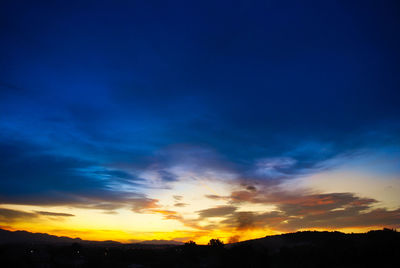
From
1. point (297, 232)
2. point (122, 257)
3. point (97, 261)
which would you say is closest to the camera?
point (97, 261)

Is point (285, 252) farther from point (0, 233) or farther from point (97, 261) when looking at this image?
point (0, 233)

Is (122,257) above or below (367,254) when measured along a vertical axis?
below

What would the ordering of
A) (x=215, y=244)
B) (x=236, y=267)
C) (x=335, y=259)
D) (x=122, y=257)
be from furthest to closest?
(x=215, y=244), (x=122, y=257), (x=236, y=267), (x=335, y=259)

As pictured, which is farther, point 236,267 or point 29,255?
point 29,255

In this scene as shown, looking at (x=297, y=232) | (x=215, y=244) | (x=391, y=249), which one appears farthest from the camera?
(x=297, y=232)

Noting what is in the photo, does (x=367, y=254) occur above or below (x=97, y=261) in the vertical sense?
above

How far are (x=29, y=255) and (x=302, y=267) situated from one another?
153 ft

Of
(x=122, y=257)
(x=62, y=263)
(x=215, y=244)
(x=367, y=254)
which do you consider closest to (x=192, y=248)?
(x=215, y=244)

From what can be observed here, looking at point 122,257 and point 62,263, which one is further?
point 122,257

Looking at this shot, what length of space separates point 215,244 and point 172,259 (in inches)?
573

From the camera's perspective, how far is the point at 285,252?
4328 cm

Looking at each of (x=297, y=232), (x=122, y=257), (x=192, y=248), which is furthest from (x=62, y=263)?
(x=297, y=232)

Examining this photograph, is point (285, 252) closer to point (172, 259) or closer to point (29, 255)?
point (172, 259)

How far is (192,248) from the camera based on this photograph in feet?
190
